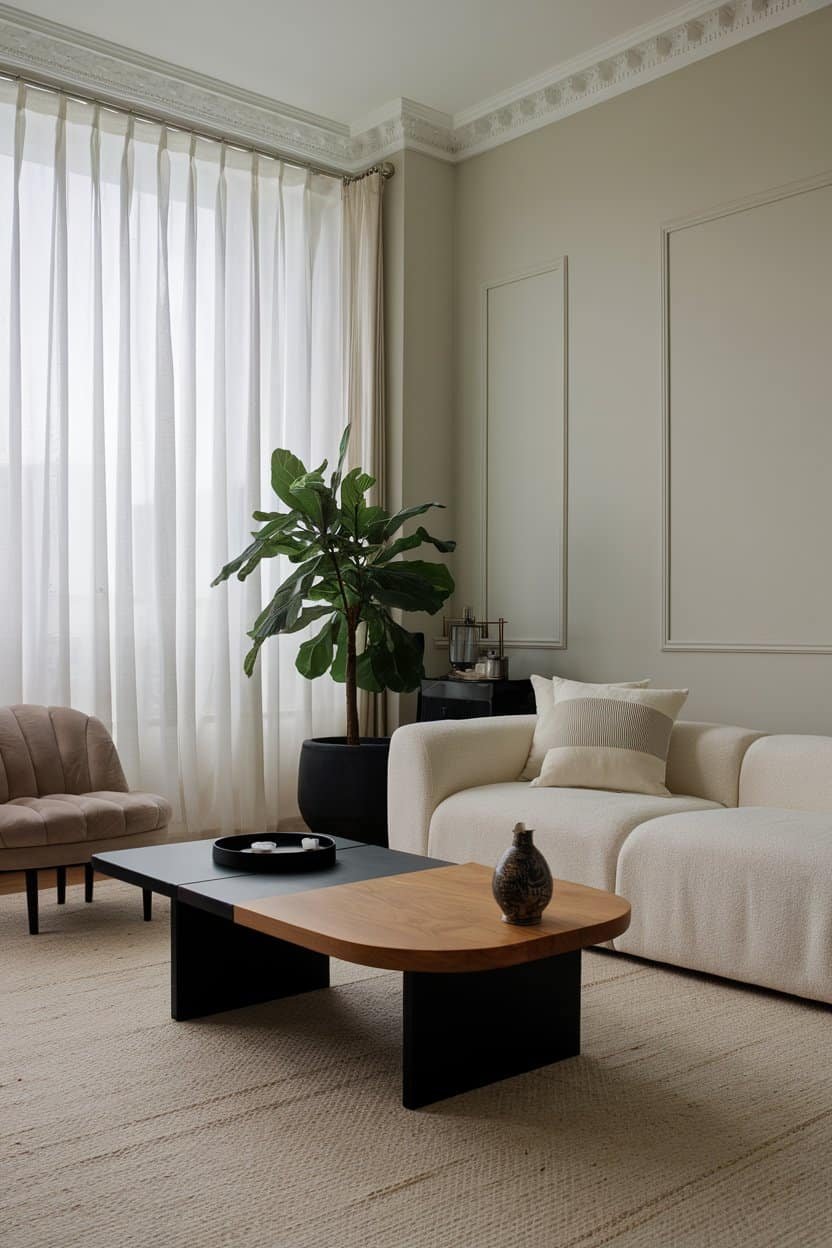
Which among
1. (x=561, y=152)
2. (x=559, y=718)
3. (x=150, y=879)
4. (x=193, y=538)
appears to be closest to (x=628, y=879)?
(x=559, y=718)

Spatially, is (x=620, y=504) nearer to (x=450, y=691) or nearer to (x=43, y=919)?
(x=450, y=691)

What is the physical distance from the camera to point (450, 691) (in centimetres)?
496

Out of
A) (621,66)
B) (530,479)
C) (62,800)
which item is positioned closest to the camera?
(62,800)

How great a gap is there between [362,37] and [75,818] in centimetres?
331

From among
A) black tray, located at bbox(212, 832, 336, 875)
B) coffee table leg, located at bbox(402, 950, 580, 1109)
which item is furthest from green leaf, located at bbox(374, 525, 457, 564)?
coffee table leg, located at bbox(402, 950, 580, 1109)

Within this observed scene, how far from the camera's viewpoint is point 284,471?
4.77 meters

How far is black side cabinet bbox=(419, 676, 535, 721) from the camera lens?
15.7 ft

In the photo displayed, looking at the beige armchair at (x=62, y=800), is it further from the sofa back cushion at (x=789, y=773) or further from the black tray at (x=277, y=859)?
the sofa back cushion at (x=789, y=773)

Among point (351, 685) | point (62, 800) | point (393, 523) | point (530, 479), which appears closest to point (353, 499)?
point (393, 523)

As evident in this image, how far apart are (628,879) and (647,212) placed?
2906 millimetres

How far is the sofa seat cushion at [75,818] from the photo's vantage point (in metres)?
3.40

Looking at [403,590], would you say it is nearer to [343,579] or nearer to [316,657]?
[343,579]

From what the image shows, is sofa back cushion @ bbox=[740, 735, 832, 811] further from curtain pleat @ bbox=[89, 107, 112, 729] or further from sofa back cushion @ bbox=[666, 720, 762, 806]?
curtain pleat @ bbox=[89, 107, 112, 729]

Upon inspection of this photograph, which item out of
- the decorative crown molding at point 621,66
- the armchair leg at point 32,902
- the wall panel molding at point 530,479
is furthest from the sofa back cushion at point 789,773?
the decorative crown molding at point 621,66
